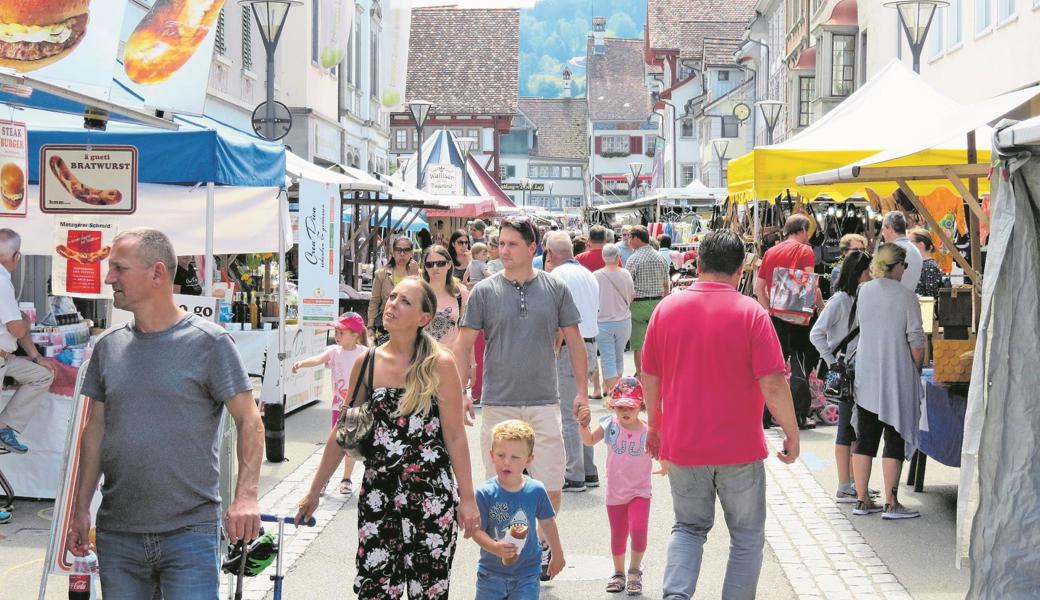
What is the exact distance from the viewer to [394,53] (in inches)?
1250

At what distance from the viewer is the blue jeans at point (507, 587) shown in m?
5.77

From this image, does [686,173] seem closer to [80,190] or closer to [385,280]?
[385,280]

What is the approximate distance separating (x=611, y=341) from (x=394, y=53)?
61.7 ft

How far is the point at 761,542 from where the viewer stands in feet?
19.8

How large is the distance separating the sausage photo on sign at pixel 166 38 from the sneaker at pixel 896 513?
542 cm

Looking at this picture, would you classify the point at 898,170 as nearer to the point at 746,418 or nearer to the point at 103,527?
the point at 746,418

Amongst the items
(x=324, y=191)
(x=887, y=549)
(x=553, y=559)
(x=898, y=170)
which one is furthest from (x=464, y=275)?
(x=553, y=559)

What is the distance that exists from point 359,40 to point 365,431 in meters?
35.3

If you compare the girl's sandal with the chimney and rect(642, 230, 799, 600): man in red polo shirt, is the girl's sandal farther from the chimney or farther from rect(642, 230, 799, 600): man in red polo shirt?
the chimney

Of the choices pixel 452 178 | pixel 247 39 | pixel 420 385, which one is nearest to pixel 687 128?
pixel 452 178

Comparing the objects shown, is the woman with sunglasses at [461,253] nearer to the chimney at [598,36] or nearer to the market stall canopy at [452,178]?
the market stall canopy at [452,178]

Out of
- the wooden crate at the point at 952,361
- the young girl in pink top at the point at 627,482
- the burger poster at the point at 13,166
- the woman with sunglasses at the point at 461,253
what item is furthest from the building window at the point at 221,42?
the young girl in pink top at the point at 627,482

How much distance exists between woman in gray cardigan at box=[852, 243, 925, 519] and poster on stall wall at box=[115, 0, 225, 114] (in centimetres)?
451

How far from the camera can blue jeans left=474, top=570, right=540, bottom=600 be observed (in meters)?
5.77
